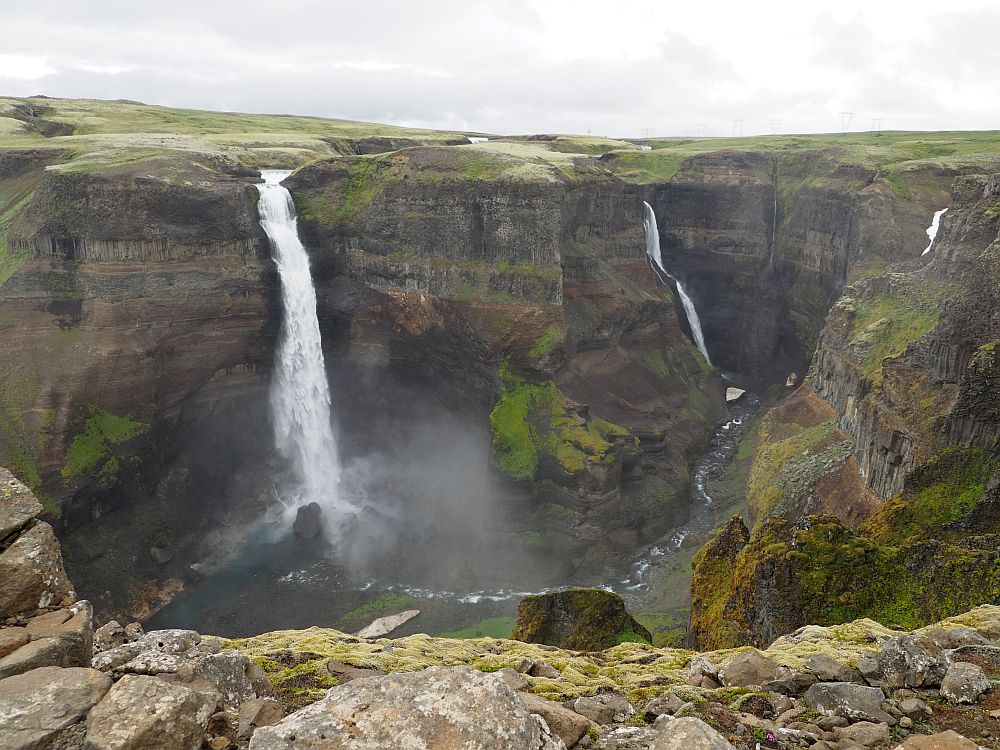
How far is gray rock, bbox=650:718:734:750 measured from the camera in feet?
24.6

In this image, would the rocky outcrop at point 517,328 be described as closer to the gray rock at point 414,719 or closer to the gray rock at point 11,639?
the gray rock at point 414,719

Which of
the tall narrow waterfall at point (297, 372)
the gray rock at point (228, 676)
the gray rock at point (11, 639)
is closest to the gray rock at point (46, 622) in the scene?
the gray rock at point (11, 639)

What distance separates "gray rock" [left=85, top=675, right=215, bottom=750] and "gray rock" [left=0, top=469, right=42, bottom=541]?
3870 millimetres

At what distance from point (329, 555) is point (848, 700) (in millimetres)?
37283

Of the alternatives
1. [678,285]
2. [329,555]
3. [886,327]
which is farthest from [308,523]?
[678,285]

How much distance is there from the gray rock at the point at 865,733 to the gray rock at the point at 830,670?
2012 millimetres

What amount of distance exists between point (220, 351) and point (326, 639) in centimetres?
3716

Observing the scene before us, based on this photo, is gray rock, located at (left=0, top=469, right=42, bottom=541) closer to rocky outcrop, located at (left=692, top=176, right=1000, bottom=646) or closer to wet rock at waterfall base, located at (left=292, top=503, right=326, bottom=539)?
rocky outcrop, located at (left=692, top=176, right=1000, bottom=646)

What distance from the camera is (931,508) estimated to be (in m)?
21.9

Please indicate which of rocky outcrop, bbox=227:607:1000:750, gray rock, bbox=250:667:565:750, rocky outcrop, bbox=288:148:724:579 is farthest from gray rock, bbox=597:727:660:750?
rocky outcrop, bbox=288:148:724:579

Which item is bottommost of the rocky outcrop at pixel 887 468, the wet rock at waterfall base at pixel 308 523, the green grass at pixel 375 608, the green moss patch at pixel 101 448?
the green grass at pixel 375 608

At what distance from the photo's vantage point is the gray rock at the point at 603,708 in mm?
9641

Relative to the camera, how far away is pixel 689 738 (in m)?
7.62

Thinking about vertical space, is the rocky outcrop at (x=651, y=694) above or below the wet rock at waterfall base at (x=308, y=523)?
above
